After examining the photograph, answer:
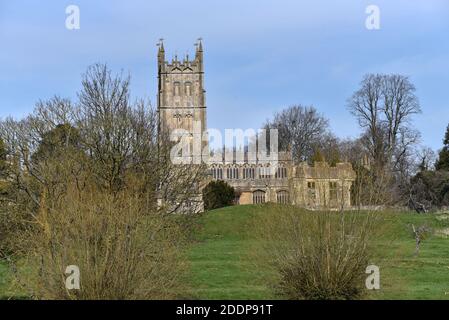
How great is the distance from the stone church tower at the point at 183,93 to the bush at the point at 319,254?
194 feet

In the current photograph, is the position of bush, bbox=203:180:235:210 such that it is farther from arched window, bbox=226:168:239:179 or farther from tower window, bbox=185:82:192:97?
tower window, bbox=185:82:192:97

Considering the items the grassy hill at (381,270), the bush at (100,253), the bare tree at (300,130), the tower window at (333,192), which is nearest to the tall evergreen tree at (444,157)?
the bare tree at (300,130)

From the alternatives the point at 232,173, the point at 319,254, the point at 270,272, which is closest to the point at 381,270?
the point at 319,254

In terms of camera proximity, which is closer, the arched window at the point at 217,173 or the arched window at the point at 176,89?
the arched window at the point at 217,173

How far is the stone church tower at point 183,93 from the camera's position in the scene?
73125 millimetres

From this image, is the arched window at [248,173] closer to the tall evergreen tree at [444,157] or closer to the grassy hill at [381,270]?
the tall evergreen tree at [444,157]

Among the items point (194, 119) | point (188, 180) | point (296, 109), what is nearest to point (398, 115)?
point (296, 109)

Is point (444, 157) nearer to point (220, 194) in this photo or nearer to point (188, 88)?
point (220, 194)

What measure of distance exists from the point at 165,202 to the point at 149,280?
403 inches

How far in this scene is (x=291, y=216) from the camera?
13.3 metres

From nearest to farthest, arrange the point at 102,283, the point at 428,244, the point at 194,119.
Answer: the point at 102,283 → the point at 428,244 → the point at 194,119

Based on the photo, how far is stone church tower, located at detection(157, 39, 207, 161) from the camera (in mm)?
73125

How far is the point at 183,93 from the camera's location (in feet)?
243
